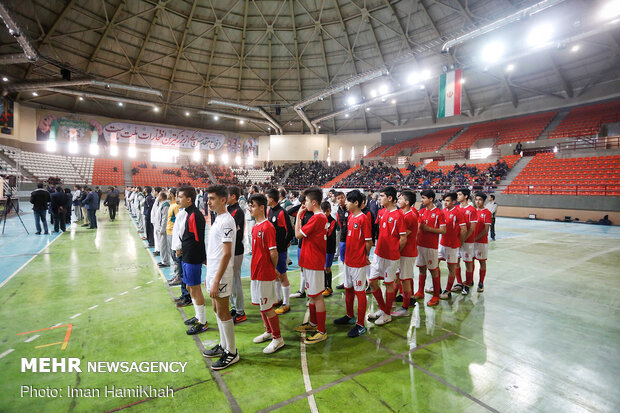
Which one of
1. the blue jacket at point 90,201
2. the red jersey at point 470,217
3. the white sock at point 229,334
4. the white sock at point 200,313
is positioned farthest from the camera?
the blue jacket at point 90,201

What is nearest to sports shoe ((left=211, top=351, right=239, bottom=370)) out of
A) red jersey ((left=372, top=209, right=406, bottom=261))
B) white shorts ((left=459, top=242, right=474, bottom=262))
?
red jersey ((left=372, top=209, right=406, bottom=261))

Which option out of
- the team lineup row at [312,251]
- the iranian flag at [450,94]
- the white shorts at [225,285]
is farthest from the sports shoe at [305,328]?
the iranian flag at [450,94]

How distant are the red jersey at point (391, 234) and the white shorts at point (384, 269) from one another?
0.09m

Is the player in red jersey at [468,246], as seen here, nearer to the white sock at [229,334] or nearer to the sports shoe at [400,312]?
the sports shoe at [400,312]

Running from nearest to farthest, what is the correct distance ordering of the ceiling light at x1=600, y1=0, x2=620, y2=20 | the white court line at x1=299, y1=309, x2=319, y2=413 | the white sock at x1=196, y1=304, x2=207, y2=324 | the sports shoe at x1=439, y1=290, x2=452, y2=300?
the white court line at x1=299, y1=309, x2=319, y2=413 → the white sock at x1=196, y1=304, x2=207, y2=324 → the sports shoe at x1=439, y1=290, x2=452, y2=300 → the ceiling light at x1=600, y1=0, x2=620, y2=20

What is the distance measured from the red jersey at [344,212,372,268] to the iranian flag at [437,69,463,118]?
16.4 metres

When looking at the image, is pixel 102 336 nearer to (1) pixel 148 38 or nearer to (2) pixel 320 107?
(1) pixel 148 38

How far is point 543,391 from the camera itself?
9.47 feet

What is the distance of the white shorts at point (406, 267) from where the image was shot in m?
4.65

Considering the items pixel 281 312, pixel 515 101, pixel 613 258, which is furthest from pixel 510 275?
pixel 515 101

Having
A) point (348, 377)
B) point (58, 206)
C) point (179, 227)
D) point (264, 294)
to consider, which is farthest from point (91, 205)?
point (348, 377)

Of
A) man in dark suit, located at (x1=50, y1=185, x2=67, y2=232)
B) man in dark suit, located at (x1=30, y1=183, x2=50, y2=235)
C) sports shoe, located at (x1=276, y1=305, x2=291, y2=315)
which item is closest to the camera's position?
sports shoe, located at (x1=276, y1=305, x2=291, y2=315)

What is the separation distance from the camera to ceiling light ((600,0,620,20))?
47.8ft

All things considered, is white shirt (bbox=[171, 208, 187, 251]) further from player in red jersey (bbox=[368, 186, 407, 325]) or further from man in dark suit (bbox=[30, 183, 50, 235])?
man in dark suit (bbox=[30, 183, 50, 235])
